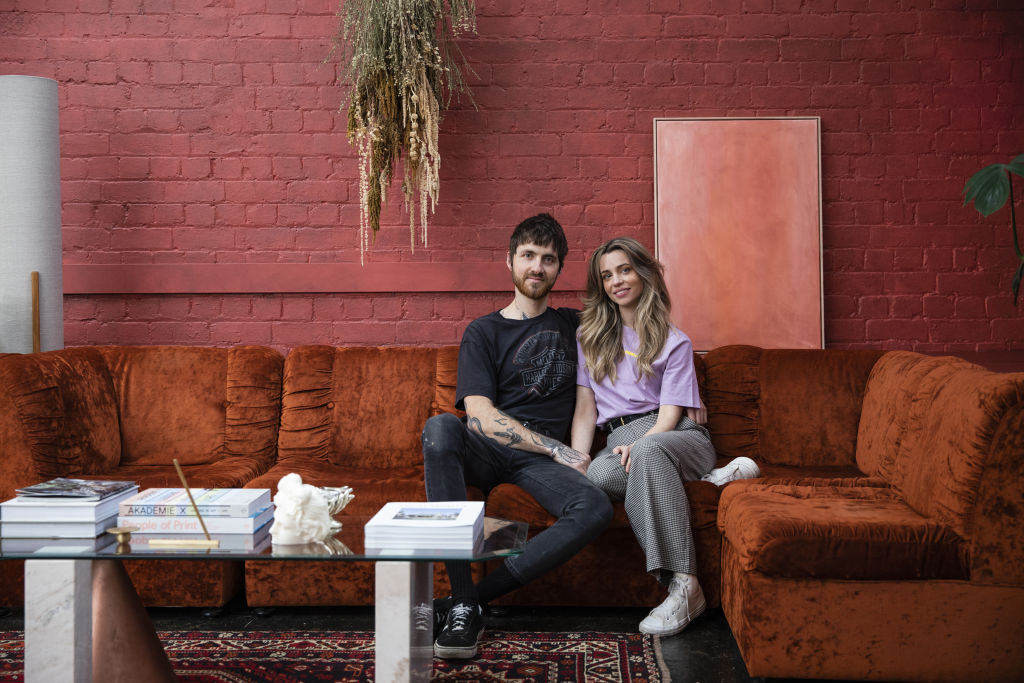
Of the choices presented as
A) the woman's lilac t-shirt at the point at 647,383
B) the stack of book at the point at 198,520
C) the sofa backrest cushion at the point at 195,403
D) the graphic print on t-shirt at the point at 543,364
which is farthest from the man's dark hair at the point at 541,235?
the stack of book at the point at 198,520

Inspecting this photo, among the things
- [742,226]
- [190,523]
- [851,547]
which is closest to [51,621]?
[190,523]

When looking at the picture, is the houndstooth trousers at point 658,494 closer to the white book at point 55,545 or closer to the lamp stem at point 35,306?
the white book at point 55,545

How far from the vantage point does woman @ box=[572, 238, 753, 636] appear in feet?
8.26

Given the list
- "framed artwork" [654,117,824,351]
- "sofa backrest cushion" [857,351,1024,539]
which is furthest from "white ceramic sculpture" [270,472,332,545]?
"framed artwork" [654,117,824,351]

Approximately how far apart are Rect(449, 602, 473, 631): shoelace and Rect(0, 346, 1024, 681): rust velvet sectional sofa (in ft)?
1.25

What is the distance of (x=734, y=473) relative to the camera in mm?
2789

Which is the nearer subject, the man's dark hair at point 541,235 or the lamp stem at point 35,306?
the man's dark hair at point 541,235

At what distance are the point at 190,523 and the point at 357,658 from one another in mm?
734

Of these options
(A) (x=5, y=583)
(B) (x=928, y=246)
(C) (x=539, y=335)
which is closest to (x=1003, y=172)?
(B) (x=928, y=246)

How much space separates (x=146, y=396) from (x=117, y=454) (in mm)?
253

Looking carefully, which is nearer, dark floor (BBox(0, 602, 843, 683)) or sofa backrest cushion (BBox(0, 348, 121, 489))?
dark floor (BBox(0, 602, 843, 683))

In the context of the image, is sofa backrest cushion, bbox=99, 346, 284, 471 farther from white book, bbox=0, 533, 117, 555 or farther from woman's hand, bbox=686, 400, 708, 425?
woman's hand, bbox=686, 400, 708, 425

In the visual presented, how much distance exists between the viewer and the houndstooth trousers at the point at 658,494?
2.50m

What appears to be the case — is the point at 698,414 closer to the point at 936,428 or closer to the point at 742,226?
the point at 936,428
